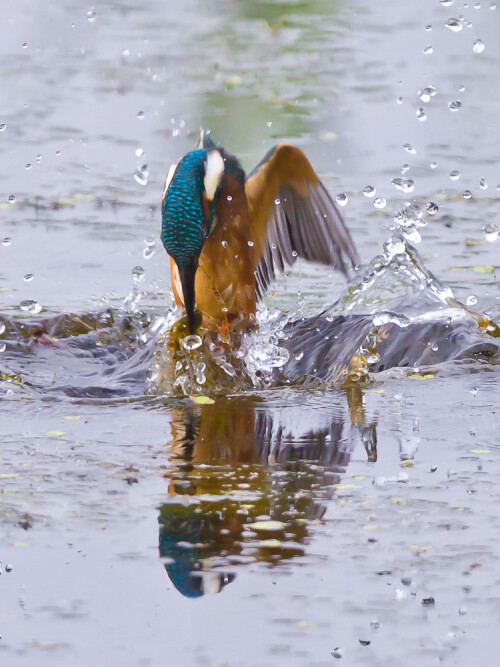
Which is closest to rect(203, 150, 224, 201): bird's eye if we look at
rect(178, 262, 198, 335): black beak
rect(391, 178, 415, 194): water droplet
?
rect(178, 262, 198, 335): black beak

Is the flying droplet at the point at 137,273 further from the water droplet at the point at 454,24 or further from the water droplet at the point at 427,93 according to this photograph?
the water droplet at the point at 454,24

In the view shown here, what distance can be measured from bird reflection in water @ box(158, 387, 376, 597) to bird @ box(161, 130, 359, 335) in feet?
2.60

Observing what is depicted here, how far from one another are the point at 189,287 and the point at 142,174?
2.66 meters

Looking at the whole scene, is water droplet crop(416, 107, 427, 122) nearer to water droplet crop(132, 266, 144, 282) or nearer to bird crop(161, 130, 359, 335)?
water droplet crop(132, 266, 144, 282)

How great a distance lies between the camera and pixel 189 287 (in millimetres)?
5910

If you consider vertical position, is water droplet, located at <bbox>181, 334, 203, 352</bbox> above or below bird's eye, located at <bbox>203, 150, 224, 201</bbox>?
below

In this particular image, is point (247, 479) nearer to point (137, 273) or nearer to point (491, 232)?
point (137, 273)

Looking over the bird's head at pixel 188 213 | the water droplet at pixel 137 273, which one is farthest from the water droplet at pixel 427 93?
the bird's head at pixel 188 213

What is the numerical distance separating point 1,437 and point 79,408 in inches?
22.1

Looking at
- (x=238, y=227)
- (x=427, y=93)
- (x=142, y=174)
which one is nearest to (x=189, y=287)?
(x=238, y=227)

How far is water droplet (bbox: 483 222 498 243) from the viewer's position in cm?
822

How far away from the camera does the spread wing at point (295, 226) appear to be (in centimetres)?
670

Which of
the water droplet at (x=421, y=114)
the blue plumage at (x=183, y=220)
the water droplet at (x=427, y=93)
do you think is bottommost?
the water droplet at (x=421, y=114)

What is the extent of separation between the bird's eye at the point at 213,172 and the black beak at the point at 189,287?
381mm
